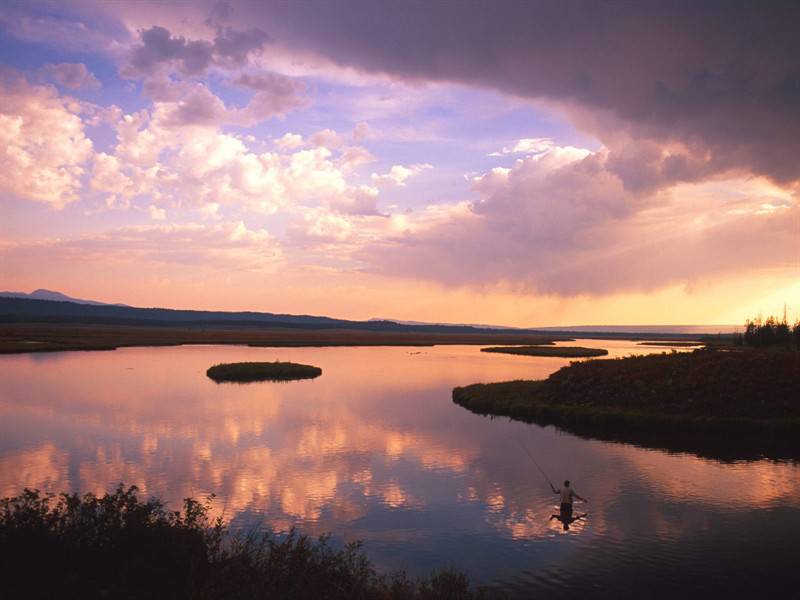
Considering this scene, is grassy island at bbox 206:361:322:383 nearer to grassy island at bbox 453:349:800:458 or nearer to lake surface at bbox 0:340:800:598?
lake surface at bbox 0:340:800:598

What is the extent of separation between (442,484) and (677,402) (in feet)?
88.6

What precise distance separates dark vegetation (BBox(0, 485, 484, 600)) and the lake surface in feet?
13.5

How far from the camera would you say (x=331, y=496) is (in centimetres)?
2467

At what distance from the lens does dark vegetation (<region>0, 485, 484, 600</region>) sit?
12852 millimetres

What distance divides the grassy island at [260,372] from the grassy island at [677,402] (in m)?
26.6

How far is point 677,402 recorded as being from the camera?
45.4 meters

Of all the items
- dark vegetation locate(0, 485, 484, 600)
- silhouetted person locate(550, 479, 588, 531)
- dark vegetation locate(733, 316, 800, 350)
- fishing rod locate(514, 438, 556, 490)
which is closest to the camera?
dark vegetation locate(0, 485, 484, 600)

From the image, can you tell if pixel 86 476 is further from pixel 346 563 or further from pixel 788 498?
pixel 788 498

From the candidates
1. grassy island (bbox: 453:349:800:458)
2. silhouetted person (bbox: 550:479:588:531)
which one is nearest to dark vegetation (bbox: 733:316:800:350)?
grassy island (bbox: 453:349:800:458)

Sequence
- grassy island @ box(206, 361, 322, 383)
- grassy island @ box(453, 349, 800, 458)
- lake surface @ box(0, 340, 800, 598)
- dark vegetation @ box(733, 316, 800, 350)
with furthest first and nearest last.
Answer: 1. dark vegetation @ box(733, 316, 800, 350)
2. grassy island @ box(206, 361, 322, 383)
3. grassy island @ box(453, 349, 800, 458)
4. lake surface @ box(0, 340, 800, 598)

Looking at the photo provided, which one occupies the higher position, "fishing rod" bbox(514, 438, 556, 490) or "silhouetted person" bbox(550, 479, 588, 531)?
"silhouetted person" bbox(550, 479, 588, 531)

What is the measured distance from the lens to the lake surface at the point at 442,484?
1831 centimetres

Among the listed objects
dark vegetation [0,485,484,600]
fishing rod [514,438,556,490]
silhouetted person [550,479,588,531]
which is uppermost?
dark vegetation [0,485,484,600]

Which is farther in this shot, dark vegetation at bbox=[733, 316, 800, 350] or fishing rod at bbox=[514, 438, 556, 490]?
dark vegetation at bbox=[733, 316, 800, 350]
